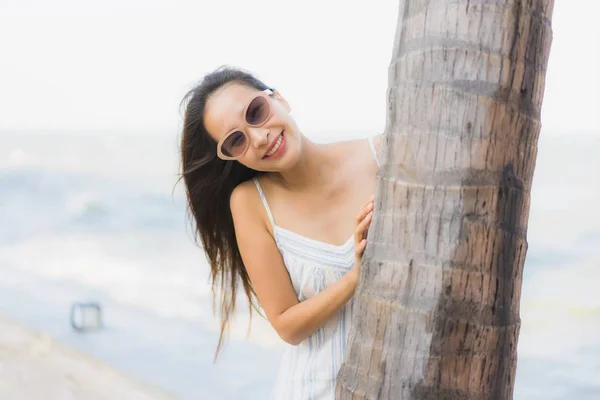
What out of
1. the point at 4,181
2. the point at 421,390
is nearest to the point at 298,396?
the point at 421,390

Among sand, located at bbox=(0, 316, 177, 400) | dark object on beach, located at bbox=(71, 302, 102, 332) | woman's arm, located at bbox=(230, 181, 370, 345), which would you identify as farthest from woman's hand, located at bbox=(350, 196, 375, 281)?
dark object on beach, located at bbox=(71, 302, 102, 332)

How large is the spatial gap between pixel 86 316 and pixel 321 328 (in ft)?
33.8

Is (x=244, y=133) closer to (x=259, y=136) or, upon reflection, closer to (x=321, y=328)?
(x=259, y=136)

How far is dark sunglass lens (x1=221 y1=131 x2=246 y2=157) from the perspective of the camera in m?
1.90

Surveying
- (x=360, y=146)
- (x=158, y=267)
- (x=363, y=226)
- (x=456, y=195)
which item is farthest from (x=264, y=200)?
(x=158, y=267)

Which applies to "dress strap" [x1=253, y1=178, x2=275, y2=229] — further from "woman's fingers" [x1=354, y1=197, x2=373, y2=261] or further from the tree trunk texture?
the tree trunk texture

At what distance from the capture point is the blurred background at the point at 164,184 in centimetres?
1127

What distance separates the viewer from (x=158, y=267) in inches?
561

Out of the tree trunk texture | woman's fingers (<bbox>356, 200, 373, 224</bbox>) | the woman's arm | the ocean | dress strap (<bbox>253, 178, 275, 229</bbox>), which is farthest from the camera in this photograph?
the ocean

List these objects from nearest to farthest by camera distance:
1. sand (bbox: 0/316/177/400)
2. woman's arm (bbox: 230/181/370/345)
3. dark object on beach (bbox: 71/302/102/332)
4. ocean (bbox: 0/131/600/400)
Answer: woman's arm (bbox: 230/181/370/345)
sand (bbox: 0/316/177/400)
ocean (bbox: 0/131/600/400)
dark object on beach (bbox: 71/302/102/332)

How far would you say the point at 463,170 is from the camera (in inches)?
49.3

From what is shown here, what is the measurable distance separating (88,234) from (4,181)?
2731 millimetres

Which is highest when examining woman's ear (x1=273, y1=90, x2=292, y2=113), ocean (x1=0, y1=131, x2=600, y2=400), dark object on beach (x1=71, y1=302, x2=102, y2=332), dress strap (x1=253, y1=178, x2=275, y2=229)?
ocean (x1=0, y1=131, x2=600, y2=400)

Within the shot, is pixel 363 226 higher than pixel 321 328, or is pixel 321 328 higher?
pixel 363 226
